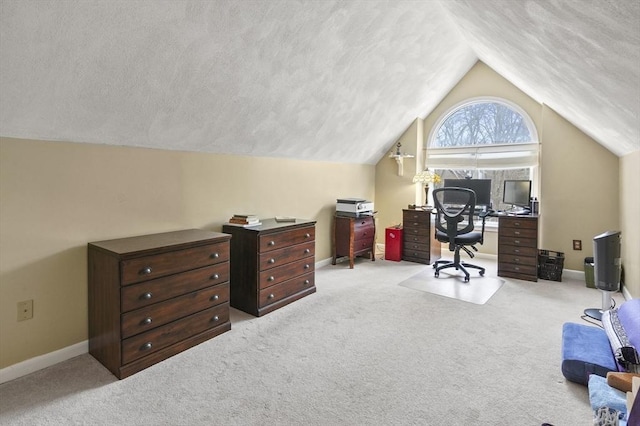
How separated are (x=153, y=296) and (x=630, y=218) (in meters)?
4.47

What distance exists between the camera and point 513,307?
11.0ft

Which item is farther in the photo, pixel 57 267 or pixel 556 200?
pixel 556 200

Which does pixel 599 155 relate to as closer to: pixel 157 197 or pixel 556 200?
pixel 556 200

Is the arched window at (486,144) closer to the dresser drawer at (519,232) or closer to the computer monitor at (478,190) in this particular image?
the computer monitor at (478,190)

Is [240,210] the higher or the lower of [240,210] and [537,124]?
the lower

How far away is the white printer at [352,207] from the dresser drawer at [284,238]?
1.26 m

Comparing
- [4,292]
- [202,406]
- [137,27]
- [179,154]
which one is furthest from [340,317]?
[137,27]

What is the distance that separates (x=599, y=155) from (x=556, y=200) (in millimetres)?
705

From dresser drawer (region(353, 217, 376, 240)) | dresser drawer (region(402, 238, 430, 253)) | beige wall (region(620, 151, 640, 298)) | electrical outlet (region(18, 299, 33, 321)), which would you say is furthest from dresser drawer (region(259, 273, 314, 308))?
beige wall (region(620, 151, 640, 298))

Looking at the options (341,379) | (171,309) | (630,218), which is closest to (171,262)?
Result: (171,309)

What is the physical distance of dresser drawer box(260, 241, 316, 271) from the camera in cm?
315

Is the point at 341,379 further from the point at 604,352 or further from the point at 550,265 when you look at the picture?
the point at 550,265

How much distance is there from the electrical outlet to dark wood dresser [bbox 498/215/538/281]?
4.79m

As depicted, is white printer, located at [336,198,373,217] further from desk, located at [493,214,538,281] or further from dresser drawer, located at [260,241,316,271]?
desk, located at [493,214,538,281]
